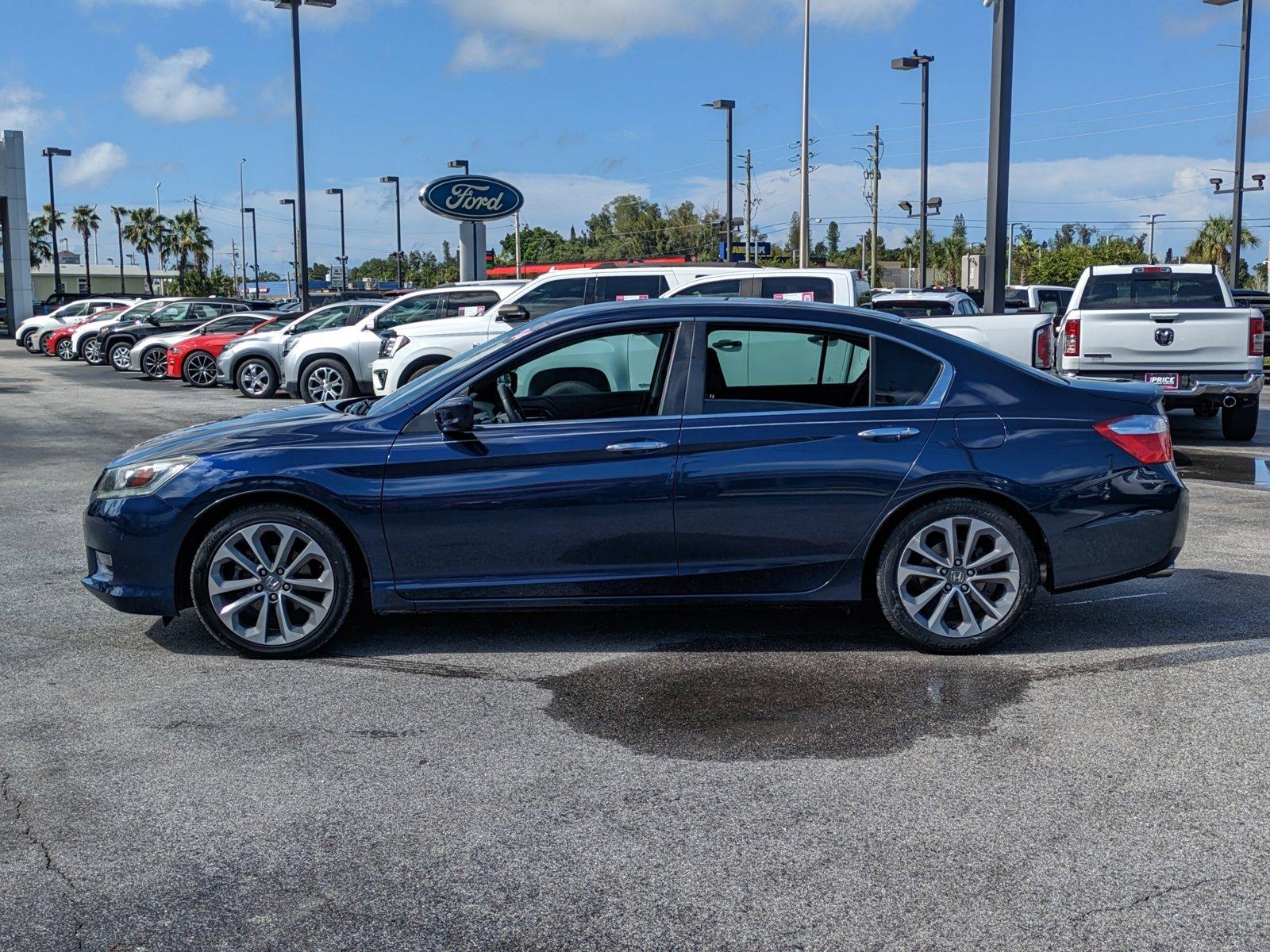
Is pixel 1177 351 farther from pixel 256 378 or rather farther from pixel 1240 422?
pixel 256 378

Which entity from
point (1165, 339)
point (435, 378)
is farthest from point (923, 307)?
point (435, 378)

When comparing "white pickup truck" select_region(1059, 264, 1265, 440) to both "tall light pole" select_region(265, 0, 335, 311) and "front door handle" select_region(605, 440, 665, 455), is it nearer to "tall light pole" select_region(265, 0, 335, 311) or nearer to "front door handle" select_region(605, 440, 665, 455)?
"front door handle" select_region(605, 440, 665, 455)

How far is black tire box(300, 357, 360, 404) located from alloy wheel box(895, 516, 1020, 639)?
14.6 meters

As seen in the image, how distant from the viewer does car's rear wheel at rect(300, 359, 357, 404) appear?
19.3 meters

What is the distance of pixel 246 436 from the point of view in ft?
19.4

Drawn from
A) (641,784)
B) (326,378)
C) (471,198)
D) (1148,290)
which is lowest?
(641,784)

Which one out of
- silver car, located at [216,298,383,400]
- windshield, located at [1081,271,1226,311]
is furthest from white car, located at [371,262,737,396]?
silver car, located at [216,298,383,400]

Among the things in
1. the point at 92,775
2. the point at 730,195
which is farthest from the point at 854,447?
the point at 730,195

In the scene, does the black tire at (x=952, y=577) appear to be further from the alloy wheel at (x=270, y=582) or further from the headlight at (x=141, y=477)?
the headlight at (x=141, y=477)

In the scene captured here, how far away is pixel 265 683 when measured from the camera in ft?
18.2

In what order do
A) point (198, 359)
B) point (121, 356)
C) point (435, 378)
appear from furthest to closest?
point (121, 356) → point (198, 359) → point (435, 378)

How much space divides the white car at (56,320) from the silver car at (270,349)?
19157mm

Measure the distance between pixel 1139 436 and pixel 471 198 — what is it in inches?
1014

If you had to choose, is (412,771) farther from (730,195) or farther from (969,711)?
(730,195)
